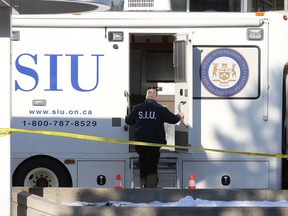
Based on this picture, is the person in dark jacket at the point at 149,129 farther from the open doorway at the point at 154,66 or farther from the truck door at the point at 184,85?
→ the open doorway at the point at 154,66

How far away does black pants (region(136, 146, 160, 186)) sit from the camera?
37.1 feet

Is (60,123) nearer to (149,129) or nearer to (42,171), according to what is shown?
(42,171)

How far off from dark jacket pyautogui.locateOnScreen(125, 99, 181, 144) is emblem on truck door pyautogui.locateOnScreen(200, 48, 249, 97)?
2.83 ft

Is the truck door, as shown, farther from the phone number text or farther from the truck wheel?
the truck wheel

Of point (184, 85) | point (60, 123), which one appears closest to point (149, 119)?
point (184, 85)

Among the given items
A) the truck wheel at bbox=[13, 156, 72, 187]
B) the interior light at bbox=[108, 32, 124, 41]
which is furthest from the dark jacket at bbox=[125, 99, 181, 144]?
the truck wheel at bbox=[13, 156, 72, 187]

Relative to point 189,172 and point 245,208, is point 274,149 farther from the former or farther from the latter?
point 245,208

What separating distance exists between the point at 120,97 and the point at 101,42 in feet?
2.71

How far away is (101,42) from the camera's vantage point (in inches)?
468

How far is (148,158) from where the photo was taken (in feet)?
37.2

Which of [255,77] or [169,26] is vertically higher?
[169,26]

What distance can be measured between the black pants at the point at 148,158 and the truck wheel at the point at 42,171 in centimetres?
116

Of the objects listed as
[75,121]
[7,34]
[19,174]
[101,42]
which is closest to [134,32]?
[101,42]

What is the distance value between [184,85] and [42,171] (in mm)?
2348
